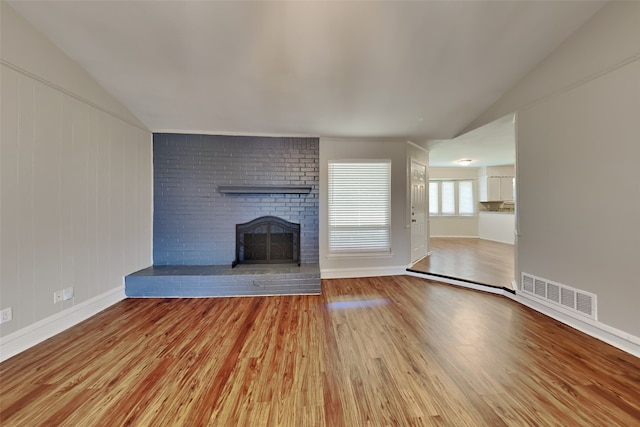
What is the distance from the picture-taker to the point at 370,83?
9.37 ft

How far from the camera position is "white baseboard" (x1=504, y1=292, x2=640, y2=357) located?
6.46 feet

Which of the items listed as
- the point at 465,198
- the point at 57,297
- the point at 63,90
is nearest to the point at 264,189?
the point at 63,90

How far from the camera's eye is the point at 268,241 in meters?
4.02

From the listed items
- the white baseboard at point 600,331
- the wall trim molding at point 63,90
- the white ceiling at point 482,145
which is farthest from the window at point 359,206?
the wall trim molding at point 63,90

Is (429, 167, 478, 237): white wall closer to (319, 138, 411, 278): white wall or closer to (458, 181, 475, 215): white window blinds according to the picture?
(458, 181, 475, 215): white window blinds

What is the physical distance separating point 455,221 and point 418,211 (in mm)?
3987

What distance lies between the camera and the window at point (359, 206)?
421 centimetres

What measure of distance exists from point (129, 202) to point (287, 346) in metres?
3.01

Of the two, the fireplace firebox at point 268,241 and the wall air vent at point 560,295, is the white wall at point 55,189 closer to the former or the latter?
the fireplace firebox at point 268,241

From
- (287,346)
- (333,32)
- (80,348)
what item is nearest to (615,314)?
(287,346)

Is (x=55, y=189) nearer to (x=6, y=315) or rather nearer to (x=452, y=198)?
(x=6, y=315)

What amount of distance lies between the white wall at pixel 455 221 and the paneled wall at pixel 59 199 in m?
8.31

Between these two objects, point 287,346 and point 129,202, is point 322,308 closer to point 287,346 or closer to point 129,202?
point 287,346

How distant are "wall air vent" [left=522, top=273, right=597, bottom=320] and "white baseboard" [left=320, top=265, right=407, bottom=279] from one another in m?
1.75
